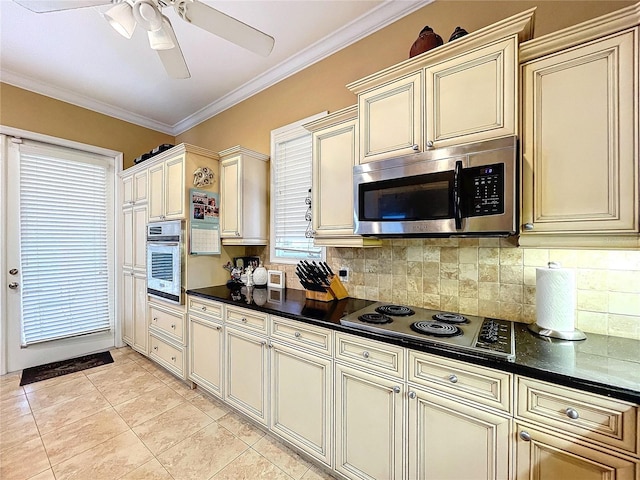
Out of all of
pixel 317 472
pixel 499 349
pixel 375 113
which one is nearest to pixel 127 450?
pixel 317 472

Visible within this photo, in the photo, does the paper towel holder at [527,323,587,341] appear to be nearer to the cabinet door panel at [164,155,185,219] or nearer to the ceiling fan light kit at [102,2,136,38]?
the ceiling fan light kit at [102,2,136,38]

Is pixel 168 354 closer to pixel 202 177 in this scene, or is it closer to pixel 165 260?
pixel 165 260

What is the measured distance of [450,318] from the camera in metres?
1.65

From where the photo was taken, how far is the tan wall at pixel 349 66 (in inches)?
60.7

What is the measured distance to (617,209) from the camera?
3.72 ft

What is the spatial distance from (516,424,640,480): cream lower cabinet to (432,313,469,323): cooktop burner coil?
573mm

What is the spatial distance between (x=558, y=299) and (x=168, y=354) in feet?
10.4

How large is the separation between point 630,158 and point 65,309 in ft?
15.7

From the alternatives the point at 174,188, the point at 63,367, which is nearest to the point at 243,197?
the point at 174,188

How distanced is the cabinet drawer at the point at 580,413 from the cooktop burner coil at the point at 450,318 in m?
0.52

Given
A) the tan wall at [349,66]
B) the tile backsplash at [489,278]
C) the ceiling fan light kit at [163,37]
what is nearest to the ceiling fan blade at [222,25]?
the ceiling fan light kit at [163,37]

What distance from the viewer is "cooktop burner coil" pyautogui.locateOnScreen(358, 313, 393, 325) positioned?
1.59 metres

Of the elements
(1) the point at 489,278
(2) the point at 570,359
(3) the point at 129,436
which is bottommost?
(3) the point at 129,436

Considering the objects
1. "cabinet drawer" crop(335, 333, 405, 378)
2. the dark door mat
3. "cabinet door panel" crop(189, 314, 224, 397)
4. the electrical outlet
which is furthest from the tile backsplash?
the dark door mat
